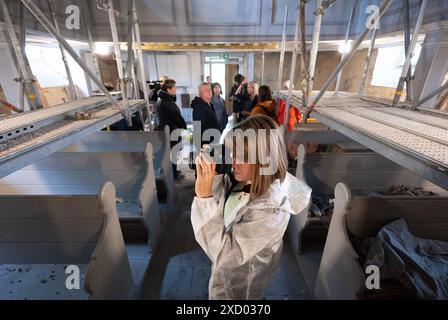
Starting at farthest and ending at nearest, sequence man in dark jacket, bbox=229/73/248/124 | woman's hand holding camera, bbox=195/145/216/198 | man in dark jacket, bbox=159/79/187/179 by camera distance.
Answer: man in dark jacket, bbox=229/73/248/124 < man in dark jacket, bbox=159/79/187/179 < woman's hand holding camera, bbox=195/145/216/198

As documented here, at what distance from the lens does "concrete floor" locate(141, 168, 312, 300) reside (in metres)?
2.07

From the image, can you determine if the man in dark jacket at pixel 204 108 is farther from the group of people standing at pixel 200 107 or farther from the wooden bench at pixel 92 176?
the wooden bench at pixel 92 176

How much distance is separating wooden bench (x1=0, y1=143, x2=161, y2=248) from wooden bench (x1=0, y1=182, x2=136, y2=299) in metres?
0.62

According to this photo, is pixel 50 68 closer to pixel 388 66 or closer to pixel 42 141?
pixel 42 141

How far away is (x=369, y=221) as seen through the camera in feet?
5.57

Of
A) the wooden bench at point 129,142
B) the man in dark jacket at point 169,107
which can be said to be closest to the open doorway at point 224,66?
the man in dark jacket at point 169,107

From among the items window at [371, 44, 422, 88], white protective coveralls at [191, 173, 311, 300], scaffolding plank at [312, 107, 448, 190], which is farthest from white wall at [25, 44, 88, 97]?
window at [371, 44, 422, 88]

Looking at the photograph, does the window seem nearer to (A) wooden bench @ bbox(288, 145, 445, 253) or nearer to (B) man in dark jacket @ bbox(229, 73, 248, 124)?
(B) man in dark jacket @ bbox(229, 73, 248, 124)

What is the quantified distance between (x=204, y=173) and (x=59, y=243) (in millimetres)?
1429

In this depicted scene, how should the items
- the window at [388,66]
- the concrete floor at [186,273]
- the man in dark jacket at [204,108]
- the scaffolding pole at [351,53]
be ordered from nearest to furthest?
the scaffolding pole at [351,53], the concrete floor at [186,273], the man in dark jacket at [204,108], the window at [388,66]

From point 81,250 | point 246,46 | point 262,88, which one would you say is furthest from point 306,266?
point 246,46

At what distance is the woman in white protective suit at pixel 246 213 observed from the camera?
0.99m

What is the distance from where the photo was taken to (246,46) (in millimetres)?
4266

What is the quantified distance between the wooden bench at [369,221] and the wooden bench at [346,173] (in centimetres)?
64
